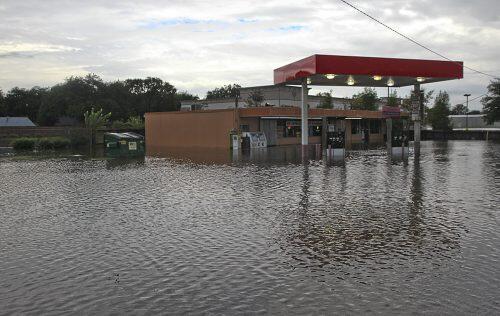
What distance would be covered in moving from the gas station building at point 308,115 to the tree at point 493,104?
19.8 metres

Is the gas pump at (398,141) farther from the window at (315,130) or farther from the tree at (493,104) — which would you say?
the tree at (493,104)

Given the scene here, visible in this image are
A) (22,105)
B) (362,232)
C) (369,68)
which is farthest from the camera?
(22,105)

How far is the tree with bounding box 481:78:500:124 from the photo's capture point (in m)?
76.8

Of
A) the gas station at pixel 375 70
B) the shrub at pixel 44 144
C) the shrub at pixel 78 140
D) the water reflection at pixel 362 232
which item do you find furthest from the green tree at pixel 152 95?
the water reflection at pixel 362 232

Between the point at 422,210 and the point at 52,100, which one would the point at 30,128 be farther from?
the point at 422,210

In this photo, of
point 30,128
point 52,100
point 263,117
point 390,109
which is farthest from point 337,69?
point 52,100

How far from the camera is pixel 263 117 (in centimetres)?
4644

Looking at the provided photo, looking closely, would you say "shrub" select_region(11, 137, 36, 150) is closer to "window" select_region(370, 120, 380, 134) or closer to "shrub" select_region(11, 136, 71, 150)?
"shrub" select_region(11, 136, 71, 150)

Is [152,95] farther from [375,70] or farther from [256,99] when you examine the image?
[375,70]

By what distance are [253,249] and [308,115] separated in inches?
1651

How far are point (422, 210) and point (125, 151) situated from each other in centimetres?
2728

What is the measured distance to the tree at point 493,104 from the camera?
76750 mm

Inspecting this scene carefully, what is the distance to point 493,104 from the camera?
77.1 meters

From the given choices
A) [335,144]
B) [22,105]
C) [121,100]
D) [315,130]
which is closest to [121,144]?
[335,144]
